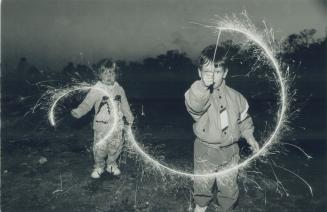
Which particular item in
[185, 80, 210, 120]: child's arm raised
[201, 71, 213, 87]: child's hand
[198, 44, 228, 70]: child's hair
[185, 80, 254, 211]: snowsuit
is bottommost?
[185, 80, 254, 211]: snowsuit

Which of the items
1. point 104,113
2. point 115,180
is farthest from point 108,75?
point 115,180

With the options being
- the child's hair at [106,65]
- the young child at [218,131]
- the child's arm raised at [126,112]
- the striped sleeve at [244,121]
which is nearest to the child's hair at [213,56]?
the young child at [218,131]

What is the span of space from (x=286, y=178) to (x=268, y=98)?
8508 mm

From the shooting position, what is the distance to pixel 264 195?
4789mm

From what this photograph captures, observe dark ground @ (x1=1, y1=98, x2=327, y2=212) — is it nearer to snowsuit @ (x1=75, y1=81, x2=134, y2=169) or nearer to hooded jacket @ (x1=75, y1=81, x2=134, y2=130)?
snowsuit @ (x1=75, y1=81, x2=134, y2=169)

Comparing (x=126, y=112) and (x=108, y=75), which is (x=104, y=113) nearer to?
(x=126, y=112)

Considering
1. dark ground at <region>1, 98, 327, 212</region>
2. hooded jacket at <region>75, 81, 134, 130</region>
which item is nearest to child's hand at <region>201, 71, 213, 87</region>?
dark ground at <region>1, 98, 327, 212</region>

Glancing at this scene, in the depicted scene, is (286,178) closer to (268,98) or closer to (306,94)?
(268,98)

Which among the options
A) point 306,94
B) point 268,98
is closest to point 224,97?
point 268,98

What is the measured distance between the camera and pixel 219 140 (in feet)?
12.3

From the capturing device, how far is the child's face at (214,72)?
3.39 metres

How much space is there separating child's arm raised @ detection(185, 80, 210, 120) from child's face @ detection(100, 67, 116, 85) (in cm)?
185

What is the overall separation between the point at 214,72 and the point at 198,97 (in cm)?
45

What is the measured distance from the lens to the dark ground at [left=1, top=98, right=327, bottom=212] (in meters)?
4.52
